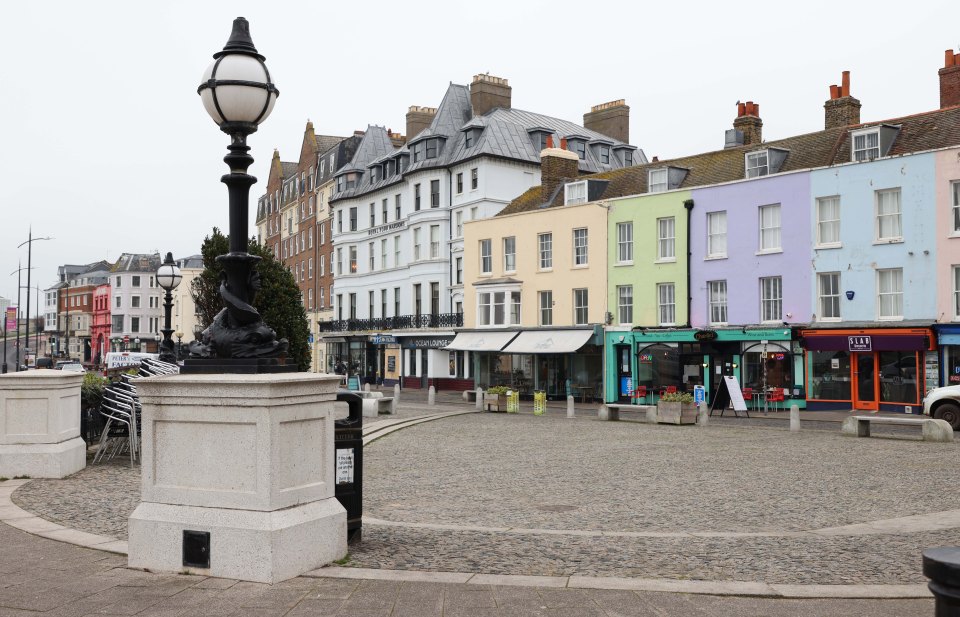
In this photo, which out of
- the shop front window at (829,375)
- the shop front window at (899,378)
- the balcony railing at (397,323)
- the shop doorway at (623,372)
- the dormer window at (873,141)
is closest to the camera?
the shop front window at (899,378)

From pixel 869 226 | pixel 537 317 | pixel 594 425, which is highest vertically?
pixel 869 226

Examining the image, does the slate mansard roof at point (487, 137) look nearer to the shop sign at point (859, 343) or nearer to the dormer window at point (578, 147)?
the dormer window at point (578, 147)

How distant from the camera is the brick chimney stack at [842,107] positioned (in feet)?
114

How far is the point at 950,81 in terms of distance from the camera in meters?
31.8

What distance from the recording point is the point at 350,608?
5.39m

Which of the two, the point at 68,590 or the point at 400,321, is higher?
the point at 400,321

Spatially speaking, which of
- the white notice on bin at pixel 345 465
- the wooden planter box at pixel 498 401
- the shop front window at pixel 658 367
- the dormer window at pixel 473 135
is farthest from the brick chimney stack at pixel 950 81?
the white notice on bin at pixel 345 465

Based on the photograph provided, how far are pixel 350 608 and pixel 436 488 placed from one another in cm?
602

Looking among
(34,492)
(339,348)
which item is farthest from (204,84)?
(339,348)

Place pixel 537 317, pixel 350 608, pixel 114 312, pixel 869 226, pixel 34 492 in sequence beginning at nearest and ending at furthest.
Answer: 1. pixel 350 608
2. pixel 34 492
3. pixel 869 226
4. pixel 537 317
5. pixel 114 312

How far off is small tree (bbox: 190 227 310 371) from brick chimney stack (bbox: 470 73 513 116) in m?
25.9

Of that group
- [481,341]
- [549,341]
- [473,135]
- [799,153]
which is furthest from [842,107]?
[473,135]

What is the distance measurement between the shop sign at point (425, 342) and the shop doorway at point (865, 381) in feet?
80.0

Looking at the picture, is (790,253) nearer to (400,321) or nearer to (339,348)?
(400,321)
